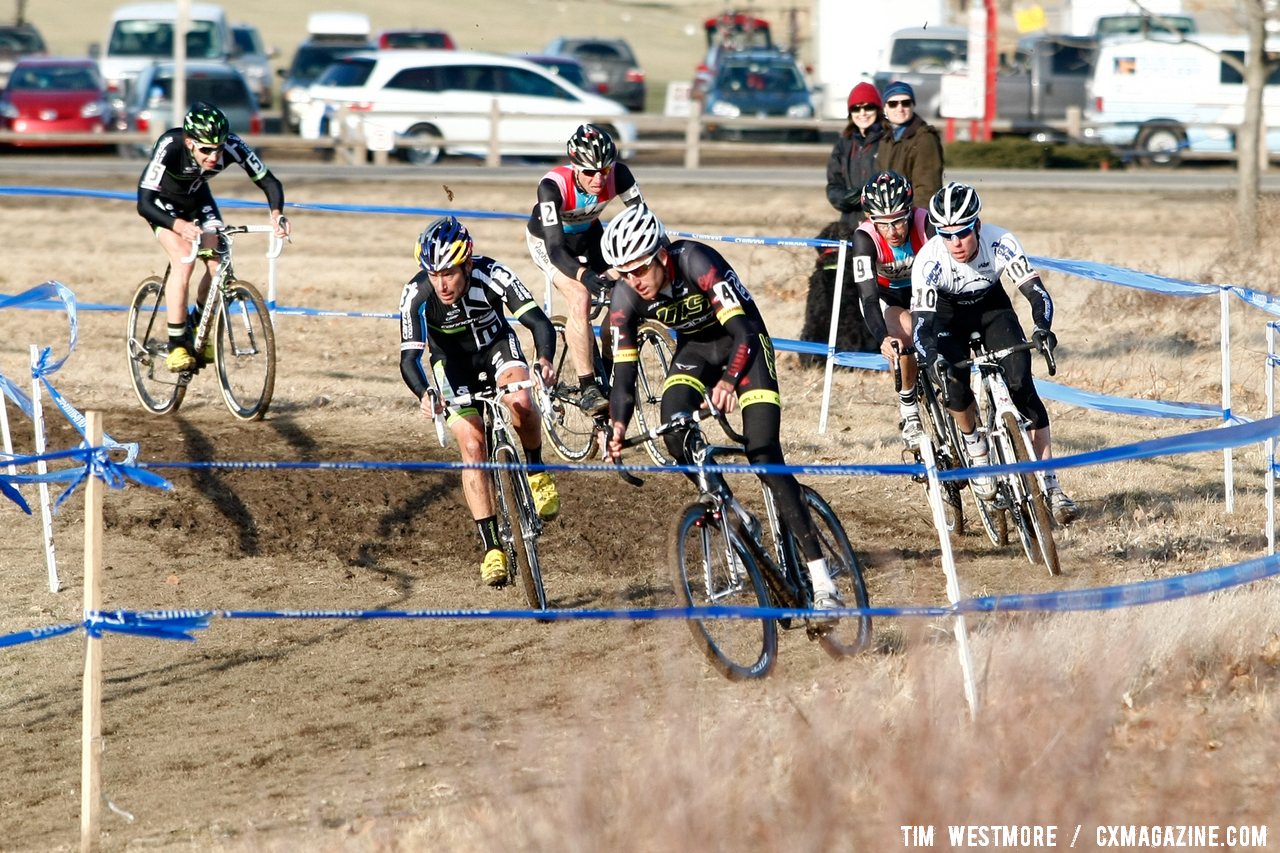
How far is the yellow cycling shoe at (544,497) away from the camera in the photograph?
8328mm

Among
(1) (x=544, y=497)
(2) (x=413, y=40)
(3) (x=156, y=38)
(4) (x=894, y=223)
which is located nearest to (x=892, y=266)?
(4) (x=894, y=223)

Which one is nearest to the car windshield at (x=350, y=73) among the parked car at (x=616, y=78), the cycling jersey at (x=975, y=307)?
the parked car at (x=616, y=78)

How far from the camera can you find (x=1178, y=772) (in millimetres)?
5734

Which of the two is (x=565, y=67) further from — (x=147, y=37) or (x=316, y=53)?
(x=147, y=37)

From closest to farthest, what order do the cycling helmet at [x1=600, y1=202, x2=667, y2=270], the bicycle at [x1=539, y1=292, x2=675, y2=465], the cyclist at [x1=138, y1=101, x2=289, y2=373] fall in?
the cycling helmet at [x1=600, y1=202, x2=667, y2=270] < the bicycle at [x1=539, y1=292, x2=675, y2=465] < the cyclist at [x1=138, y1=101, x2=289, y2=373]

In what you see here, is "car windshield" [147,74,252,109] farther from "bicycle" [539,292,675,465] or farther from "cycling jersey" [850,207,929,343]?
"cycling jersey" [850,207,929,343]

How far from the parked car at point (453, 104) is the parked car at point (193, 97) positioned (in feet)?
4.43

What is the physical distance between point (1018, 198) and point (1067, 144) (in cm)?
678

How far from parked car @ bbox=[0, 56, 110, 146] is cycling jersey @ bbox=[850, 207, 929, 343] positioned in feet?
83.9

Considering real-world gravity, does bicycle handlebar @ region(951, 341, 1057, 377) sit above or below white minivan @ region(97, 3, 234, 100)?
below

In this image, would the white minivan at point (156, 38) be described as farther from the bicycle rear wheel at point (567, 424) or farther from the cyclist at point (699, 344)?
the cyclist at point (699, 344)

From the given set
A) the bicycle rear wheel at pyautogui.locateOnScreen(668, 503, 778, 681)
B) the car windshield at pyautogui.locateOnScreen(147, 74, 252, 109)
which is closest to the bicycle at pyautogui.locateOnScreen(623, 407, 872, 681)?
the bicycle rear wheel at pyautogui.locateOnScreen(668, 503, 778, 681)

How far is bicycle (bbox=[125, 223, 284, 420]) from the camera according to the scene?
1160 cm

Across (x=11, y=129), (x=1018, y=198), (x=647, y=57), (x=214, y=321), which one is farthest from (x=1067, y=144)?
(x=647, y=57)
